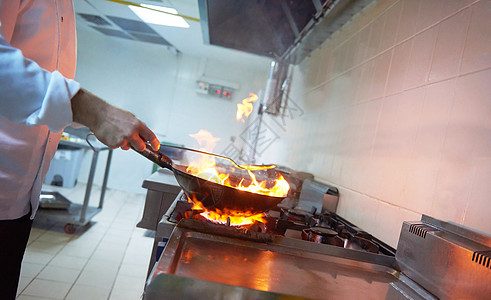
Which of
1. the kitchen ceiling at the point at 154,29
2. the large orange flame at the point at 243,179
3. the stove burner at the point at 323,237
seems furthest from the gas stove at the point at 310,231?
the kitchen ceiling at the point at 154,29

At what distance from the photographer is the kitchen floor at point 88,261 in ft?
6.75

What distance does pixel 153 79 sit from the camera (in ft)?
17.7

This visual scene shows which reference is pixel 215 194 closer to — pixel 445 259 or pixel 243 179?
pixel 243 179

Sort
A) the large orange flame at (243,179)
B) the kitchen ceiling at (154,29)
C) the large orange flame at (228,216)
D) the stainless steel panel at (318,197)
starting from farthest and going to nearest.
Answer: the kitchen ceiling at (154,29) → the stainless steel panel at (318,197) → the large orange flame at (243,179) → the large orange flame at (228,216)

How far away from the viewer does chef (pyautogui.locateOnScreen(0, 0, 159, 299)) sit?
627mm

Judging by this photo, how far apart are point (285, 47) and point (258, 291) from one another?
196cm

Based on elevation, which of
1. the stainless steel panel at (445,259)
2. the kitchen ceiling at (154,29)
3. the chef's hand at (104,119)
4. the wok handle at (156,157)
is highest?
the kitchen ceiling at (154,29)

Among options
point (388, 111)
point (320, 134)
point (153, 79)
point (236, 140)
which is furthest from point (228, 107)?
point (388, 111)

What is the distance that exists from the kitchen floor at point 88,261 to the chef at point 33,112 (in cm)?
119

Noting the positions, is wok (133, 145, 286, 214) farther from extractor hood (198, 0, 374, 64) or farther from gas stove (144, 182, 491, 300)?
extractor hood (198, 0, 374, 64)

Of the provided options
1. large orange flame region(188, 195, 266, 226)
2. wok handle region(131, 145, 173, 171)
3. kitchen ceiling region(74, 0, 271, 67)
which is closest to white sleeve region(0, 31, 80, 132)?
wok handle region(131, 145, 173, 171)

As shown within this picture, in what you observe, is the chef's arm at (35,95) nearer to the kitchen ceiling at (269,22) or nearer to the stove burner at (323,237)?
the stove burner at (323,237)

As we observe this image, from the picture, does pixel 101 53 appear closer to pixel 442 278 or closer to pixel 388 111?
pixel 388 111

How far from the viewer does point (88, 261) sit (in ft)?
8.25
